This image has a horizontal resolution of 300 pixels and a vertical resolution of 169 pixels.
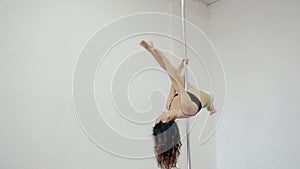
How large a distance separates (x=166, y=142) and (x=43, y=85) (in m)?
1.14

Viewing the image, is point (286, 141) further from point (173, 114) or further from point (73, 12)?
point (73, 12)

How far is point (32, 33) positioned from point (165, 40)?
1.34m

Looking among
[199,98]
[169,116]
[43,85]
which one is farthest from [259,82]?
[43,85]

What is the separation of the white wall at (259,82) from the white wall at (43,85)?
129 cm

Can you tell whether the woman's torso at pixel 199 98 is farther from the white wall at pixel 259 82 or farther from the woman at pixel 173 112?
the white wall at pixel 259 82

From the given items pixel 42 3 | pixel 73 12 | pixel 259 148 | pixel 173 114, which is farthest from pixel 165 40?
pixel 173 114

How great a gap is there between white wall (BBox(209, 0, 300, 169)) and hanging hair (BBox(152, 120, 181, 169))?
5.20 ft

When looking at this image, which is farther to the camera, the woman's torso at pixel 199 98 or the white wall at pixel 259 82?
the white wall at pixel 259 82

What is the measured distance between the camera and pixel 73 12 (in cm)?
216

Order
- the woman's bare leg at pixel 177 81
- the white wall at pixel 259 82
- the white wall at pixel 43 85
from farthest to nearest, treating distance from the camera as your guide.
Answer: the white wall at pixel 259 82 < the white wall at pixel 43 85 < the woman's bare leg at pixel 177 81

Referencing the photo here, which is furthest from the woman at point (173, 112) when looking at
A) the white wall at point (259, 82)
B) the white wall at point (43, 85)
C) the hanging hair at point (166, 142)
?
the white wall at point (259, 82)

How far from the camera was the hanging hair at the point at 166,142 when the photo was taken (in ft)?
4.17

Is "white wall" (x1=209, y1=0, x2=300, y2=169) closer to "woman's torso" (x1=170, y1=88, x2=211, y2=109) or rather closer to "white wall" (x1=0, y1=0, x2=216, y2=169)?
"white wall" (x1=0, y1=0, x2=216, y2=169)

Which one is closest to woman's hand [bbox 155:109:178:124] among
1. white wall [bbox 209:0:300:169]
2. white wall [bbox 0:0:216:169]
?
white wall [bbox 0:0:216:169]
